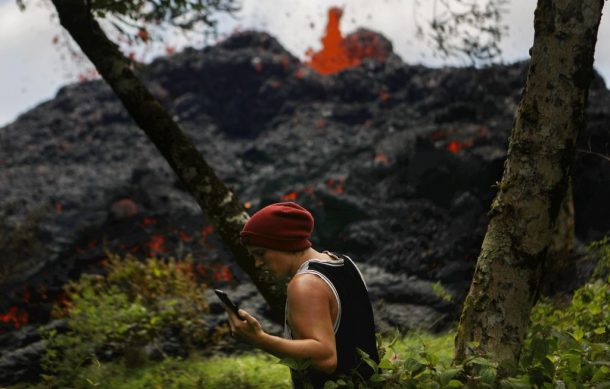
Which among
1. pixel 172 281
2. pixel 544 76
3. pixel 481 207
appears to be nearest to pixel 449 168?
pixel 481 207

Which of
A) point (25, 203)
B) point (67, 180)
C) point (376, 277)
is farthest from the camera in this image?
point (67, 180)

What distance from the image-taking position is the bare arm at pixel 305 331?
8.99 ft

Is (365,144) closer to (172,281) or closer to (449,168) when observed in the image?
(449,168)

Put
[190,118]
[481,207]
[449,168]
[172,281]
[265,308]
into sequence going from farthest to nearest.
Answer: [190,118]
[449,168]
[481,207]
[265,308]
[172,281]

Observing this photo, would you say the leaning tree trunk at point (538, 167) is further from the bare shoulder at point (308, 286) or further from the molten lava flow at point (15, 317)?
the molten lava flow at point (15, 317)

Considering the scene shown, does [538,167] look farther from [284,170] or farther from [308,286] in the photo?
[284,170]

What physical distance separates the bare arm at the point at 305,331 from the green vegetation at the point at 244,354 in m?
0.21

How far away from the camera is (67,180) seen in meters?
24.2

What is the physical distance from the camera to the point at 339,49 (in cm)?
3622

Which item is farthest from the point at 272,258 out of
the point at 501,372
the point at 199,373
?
the point at 199,373

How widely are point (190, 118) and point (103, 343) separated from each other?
2316cm

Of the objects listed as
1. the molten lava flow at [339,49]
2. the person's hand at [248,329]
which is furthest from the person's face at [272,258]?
the molten lava flow at [339,49]

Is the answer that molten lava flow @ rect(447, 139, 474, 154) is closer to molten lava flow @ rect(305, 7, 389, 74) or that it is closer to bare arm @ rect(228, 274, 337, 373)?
bare arm @ rect(228, 274, 337, 373)

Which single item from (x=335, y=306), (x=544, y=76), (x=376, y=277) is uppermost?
(x=544, y=76)
